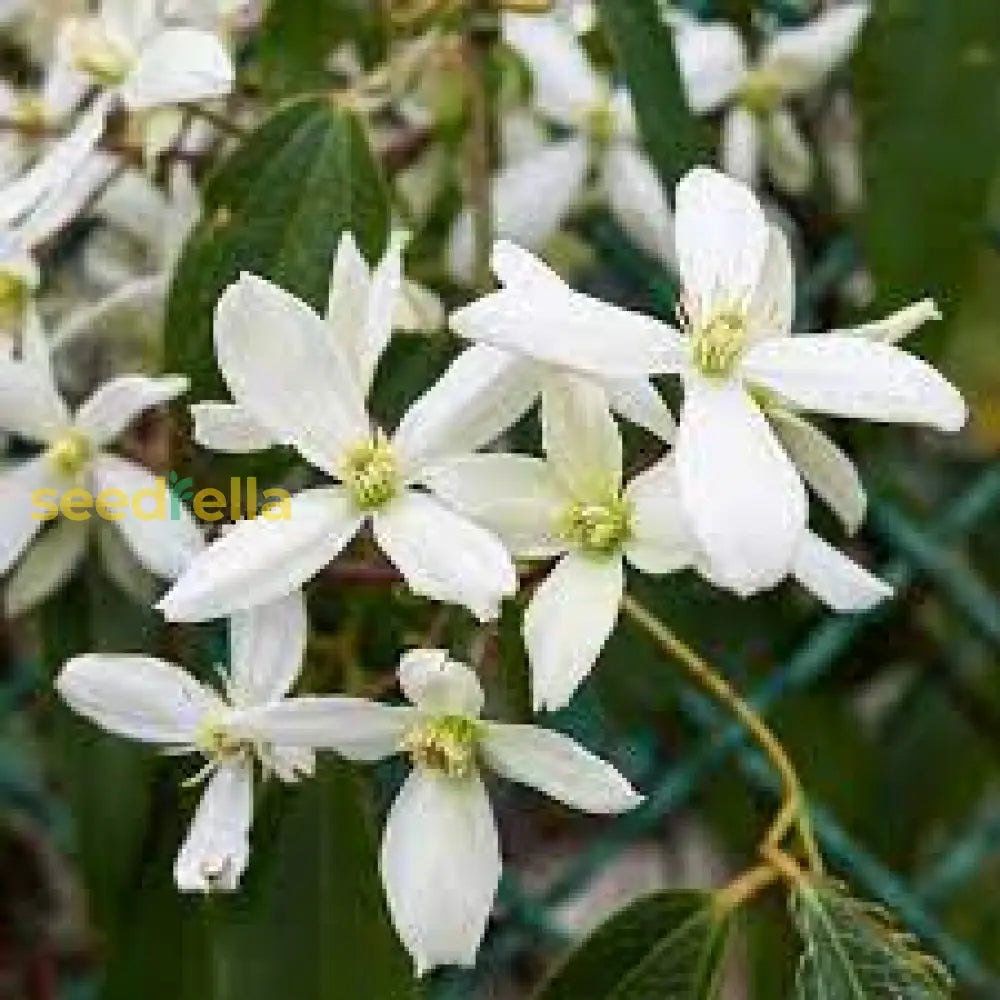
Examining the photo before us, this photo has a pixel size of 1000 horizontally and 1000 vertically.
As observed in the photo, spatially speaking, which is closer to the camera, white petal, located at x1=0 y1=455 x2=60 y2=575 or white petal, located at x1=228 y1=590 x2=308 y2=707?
white petal, located at x1=228 y1=590 x2=308 y2=707

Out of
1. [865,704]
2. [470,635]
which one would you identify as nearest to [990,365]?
[865,704]

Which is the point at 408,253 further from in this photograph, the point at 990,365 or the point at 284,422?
the point at 990,365

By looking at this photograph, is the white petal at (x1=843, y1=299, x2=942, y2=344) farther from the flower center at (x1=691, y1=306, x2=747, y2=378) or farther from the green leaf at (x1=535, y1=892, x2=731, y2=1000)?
the green leaf at (x1=535, y1=892, x2=731, y2=1000)

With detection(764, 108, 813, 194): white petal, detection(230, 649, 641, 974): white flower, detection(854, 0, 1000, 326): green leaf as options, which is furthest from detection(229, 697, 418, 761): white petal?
detection(764, 108, 813, 194): white petal

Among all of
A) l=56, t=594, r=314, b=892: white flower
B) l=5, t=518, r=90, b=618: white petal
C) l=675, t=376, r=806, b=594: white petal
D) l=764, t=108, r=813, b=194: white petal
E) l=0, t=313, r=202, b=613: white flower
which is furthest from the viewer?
l=764, t=108, r=813, b=194: white petal

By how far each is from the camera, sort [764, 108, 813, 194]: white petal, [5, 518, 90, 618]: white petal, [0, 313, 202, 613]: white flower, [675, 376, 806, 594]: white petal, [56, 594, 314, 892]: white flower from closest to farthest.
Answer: [675, 376, 806, 594]: white petal
[56, 594, 314, 892]: white flower
[0, 313, 202, 613]: white flower
[5, 518, 90, 618]: white petal
[764, 108, 813, 194]: white petal

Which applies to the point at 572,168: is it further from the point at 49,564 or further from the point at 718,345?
the point at 718,345

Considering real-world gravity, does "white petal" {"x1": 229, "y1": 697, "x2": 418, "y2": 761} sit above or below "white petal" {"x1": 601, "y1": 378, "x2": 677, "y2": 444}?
below

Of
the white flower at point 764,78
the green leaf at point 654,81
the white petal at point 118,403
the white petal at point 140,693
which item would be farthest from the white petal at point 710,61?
the white petal at point 140,693
